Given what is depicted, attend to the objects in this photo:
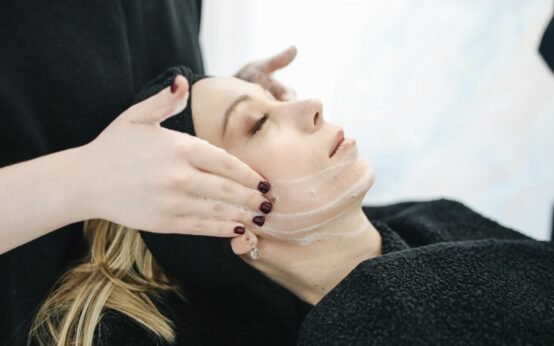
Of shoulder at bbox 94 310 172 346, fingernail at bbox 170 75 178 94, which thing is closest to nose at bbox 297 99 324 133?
fingernail at bbox 170 75 178 94

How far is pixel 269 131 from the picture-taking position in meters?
1.00

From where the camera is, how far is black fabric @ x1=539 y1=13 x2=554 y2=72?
1.38 m

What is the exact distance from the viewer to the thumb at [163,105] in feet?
2.45

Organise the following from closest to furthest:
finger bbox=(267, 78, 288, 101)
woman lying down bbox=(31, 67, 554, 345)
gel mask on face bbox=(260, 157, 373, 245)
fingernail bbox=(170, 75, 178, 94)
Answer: fingernail bbox=(170, 75, 178, 94) → woman lying down bbox=(31, 67, 554, 345) → gel mask on face bbox=(260, 157, 373, 245) → finger bbox=(267, 78, 288, 101)

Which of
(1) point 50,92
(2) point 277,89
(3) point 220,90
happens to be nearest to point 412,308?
(3) point 220,90

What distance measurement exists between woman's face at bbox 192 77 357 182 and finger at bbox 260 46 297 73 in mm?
312

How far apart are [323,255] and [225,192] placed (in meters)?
0.33

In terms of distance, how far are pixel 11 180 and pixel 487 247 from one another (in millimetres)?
952

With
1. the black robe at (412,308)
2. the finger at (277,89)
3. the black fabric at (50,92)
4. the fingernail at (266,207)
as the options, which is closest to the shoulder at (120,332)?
the black robe at (412,308)

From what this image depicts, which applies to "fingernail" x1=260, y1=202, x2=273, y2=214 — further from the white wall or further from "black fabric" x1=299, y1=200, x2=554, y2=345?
the white wall

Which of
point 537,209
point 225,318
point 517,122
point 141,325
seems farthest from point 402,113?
point 141,325

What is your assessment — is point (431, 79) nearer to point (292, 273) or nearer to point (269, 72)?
point (269, 72)

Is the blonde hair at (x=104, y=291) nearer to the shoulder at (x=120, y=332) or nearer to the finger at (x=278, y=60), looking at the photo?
the shoulder at (x=120, y=332)

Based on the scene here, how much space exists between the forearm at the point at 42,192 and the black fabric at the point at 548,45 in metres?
1.30
